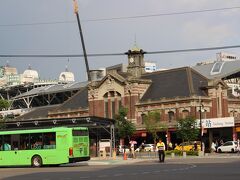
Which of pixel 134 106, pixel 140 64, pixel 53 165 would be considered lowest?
pixel 53 165

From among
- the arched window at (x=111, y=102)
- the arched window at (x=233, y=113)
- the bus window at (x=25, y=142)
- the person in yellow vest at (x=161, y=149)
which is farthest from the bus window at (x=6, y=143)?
the arched window at (x=233, y=113)

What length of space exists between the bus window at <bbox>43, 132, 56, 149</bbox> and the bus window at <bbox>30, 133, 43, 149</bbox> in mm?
420

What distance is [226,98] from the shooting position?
93.1 metres

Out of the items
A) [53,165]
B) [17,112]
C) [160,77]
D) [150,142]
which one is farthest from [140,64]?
[53,165]

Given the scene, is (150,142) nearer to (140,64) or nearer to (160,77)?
(160,77)

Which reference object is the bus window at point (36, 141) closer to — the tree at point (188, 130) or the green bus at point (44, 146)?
the green bus at point (44, 146)

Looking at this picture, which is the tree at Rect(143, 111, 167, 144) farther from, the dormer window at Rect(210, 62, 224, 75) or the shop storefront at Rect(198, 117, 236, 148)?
the dormer window at Rect(210, 62, 224, 75)

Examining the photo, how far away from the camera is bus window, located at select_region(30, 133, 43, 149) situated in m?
37.2

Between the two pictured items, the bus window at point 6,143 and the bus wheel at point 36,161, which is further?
the bus window at point 6,143

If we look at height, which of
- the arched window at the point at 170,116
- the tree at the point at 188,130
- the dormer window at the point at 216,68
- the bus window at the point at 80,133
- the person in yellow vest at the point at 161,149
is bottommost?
the person in yellow vest at the point at 161,149

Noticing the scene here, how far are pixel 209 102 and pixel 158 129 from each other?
11.4 metres

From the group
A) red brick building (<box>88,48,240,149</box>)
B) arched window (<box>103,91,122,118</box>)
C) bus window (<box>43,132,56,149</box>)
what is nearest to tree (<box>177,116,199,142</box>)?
red brick building (<box>88,48,240,149</box>)

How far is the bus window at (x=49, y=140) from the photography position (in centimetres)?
3662

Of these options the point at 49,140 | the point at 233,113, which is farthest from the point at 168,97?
the point at 49,140
